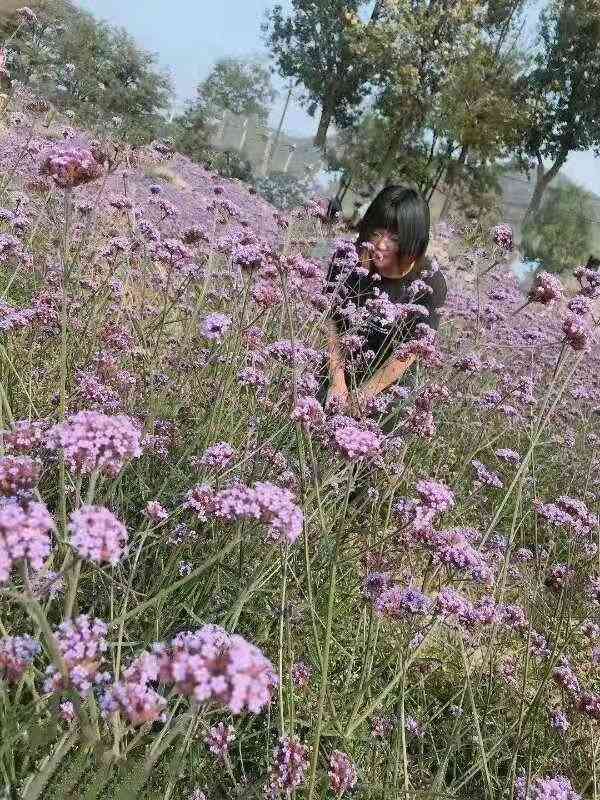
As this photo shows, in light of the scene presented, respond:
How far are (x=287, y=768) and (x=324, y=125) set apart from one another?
2942 centimetres

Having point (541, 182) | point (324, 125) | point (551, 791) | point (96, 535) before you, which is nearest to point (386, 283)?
point (551, 791)

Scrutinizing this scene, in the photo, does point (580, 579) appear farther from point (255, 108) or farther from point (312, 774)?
point (255, 108)

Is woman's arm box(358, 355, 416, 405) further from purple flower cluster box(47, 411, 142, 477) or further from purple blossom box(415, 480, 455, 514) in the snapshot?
purple flower cluster box(47, 411, 142, 477)

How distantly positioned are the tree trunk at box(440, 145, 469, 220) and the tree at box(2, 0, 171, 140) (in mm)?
12381

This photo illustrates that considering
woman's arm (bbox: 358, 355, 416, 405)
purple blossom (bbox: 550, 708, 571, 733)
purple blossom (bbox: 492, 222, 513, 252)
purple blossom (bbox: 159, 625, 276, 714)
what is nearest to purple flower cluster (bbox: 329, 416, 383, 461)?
purple blossom (bbox: 159, 625, 276, 714)

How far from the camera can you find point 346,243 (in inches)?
133

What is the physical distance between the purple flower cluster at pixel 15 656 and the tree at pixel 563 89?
30411 millimetres

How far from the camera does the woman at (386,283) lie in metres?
3.42

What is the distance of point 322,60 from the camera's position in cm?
2900

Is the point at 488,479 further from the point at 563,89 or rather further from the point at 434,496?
the point at 563,89

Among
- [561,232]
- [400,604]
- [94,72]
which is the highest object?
[561,232]

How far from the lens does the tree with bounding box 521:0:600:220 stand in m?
28.5

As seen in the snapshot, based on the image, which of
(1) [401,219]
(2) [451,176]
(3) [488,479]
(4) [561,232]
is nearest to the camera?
(3) [488,479]

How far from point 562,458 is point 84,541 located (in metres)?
4.59
